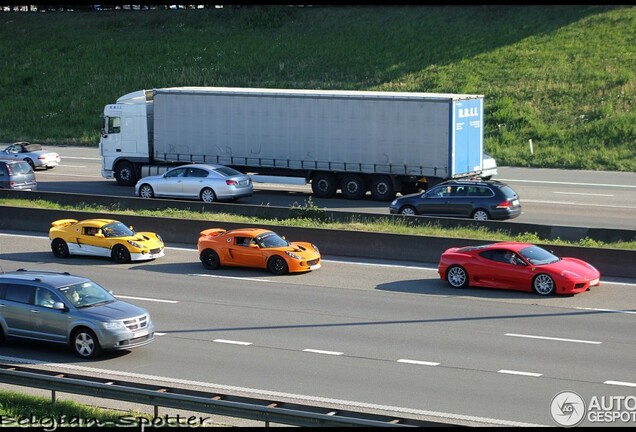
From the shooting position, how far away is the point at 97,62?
67062mm

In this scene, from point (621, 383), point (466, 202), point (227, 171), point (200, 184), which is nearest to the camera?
point (621, 383)

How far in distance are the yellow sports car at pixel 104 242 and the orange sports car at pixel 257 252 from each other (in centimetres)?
171

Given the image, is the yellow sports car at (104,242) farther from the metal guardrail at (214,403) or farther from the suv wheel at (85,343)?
the metal guardrail at (214,403)

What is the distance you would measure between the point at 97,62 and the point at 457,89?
28.1 meters

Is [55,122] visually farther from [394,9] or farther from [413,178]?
[413,178]

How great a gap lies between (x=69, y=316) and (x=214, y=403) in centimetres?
646

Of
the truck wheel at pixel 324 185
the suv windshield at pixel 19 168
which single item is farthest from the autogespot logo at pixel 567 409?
the suv windshield at pixel 19 168

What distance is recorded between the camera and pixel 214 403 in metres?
10.0

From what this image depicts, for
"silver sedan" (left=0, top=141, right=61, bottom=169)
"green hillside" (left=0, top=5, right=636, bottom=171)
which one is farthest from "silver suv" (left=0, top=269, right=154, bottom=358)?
"green hillside" (left=0, top=5, right=636, bottom=171)

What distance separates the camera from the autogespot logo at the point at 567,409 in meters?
12.1

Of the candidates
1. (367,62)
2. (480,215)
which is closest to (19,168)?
(480,215)

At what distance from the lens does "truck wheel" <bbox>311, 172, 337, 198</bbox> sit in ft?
115

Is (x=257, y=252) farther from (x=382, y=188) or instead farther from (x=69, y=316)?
(x=382, y=188)

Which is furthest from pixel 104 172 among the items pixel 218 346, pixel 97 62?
pixel 97 62
